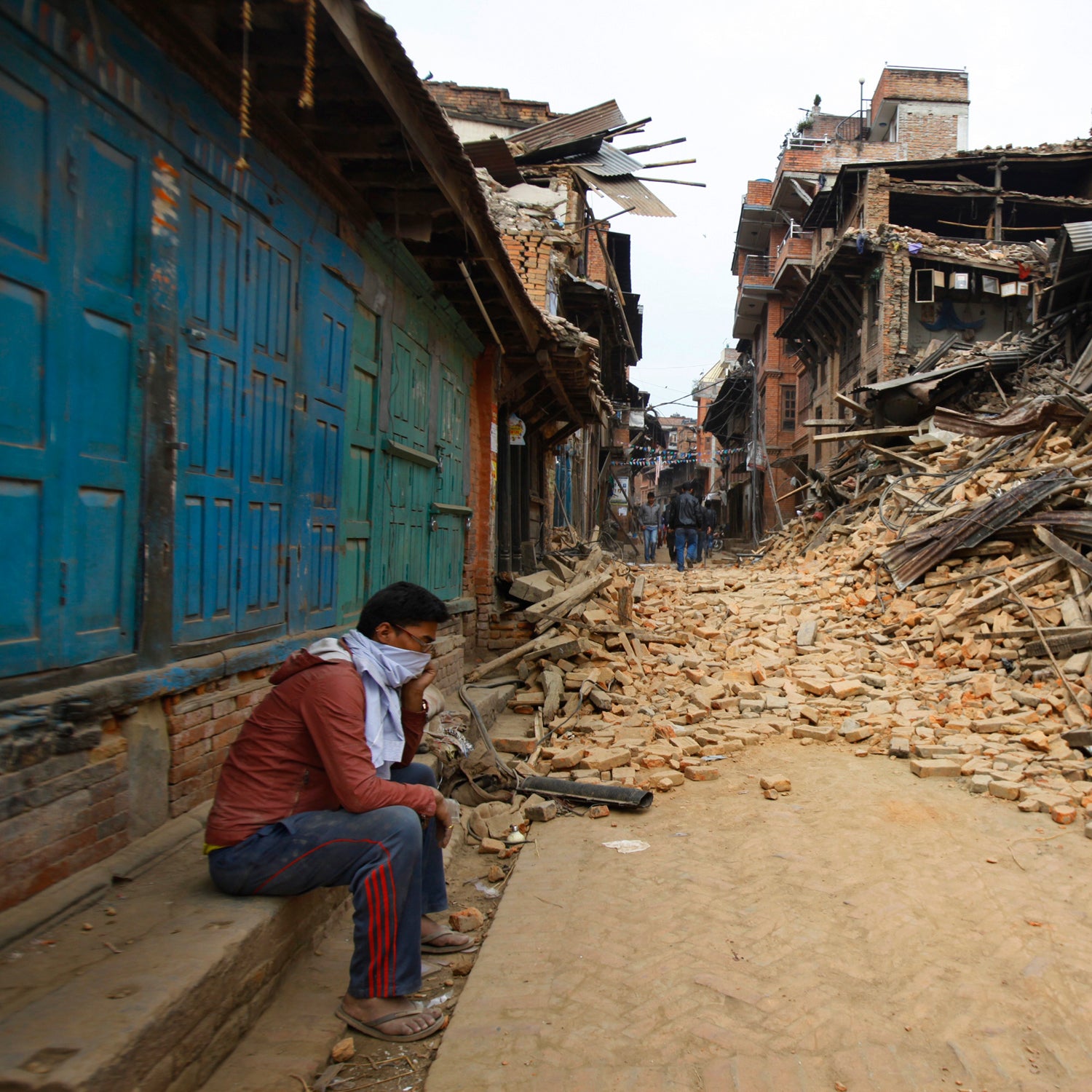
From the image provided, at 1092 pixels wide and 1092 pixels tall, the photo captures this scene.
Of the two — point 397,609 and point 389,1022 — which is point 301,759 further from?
point 389,1022

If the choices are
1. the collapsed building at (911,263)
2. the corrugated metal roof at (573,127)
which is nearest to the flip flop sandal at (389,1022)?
the corrugated metal roof at (573,127)

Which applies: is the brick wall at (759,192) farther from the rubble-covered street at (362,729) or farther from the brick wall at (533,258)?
the rubble-covered street at (362,729)

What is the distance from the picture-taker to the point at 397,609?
3062 millimetres

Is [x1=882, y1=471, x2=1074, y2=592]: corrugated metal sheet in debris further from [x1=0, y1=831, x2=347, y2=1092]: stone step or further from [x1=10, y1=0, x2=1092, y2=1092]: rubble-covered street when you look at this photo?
[x1=0, y1=831, x2=347, y2=1092]: stone step

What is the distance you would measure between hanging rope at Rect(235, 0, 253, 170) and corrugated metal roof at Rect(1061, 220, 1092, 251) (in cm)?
1652

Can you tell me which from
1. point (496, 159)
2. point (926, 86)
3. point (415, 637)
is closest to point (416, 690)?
point (415, 637)

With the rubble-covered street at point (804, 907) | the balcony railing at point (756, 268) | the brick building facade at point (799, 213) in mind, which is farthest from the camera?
the balcony railing at point (756, 268)

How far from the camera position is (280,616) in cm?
448

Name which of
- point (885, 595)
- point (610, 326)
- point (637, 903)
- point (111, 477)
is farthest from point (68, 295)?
point (610, 326)

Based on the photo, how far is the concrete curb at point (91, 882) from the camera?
99.5 inches

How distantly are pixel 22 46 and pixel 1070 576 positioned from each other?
970 centimetres

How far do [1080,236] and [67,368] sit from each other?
1803cm

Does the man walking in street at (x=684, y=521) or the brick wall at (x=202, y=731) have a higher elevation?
the man walking in street at (x=684, y=521)

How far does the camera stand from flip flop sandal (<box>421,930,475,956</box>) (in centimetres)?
347
